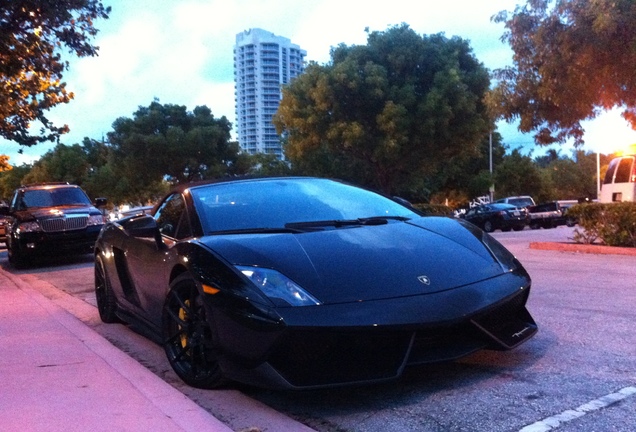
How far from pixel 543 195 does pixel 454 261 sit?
2068 inches

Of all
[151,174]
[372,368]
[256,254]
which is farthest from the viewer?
[151,174]

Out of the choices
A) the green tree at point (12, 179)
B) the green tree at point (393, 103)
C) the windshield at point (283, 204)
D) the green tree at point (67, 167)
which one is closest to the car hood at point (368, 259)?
the windshield at point (283, 204)

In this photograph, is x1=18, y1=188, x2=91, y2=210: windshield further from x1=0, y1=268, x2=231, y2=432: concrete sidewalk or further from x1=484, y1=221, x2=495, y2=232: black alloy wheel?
x1=484, y1=221, x2=495, y2=232: black alloy wheel

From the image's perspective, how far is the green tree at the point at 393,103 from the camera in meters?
25.2

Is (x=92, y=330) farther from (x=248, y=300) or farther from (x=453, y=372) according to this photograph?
(x=453, y=372)

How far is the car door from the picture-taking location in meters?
4.51

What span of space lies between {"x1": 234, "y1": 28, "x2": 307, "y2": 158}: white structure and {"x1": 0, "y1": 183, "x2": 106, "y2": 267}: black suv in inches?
2422

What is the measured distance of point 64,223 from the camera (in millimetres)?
13531

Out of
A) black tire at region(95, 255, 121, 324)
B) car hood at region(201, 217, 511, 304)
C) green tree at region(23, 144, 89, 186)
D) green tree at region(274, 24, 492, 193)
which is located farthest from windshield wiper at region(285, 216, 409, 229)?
green tree at region(23, 144, 89, 186)

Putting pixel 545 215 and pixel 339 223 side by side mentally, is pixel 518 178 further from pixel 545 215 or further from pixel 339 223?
pixel 339 223

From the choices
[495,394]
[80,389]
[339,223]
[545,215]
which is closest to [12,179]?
[545,215]

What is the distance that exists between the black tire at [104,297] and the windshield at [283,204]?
1.78 meters

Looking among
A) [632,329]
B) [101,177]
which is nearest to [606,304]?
[632,329]

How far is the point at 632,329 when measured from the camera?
4.85 meters
